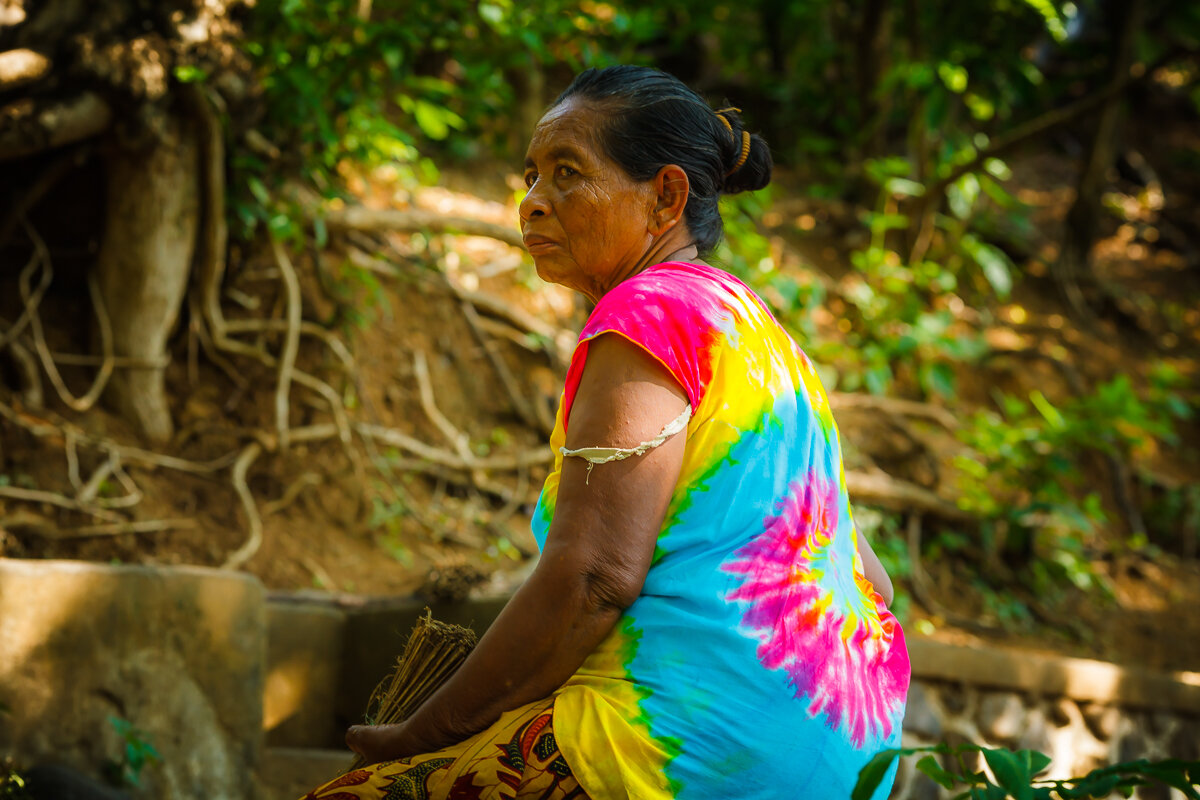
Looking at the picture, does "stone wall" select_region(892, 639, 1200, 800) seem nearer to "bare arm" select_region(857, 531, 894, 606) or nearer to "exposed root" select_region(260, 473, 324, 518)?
"bare arm" select_region(857, 531, 894, 606)

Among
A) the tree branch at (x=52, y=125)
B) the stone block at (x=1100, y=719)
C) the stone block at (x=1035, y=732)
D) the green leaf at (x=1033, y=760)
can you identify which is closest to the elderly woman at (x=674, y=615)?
the green leaf at (x=1033, y=760)

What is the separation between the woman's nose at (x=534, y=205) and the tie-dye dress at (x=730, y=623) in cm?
26

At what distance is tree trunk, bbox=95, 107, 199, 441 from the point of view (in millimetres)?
3543

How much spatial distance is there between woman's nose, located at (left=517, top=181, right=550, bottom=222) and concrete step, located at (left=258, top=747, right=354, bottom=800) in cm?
182

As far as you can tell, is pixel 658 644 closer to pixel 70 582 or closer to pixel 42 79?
pixel 70 582

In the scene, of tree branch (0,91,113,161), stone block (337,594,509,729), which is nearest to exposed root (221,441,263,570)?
stone block (337,594,509,729)

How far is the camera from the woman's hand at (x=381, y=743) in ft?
4.17

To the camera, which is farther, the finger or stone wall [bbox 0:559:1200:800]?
stone wall [bbox 0:559:1200:800]

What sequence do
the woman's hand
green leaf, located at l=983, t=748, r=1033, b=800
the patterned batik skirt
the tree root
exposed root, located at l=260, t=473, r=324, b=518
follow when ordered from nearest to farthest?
green leaf, located at l=983, t=748, r=1033, b=800 < the patterned batik skirt < the woman's hand < exposed root, located at l=260, t=473, r=324, b=518 < the tree root

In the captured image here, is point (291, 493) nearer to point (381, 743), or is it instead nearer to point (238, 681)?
point (238, 681)

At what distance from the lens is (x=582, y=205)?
1.45 metres

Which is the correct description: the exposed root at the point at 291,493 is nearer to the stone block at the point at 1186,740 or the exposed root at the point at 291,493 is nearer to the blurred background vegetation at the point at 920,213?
the blurred background vegetation at the point at 920,213

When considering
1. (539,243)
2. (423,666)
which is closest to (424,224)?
(539,243)

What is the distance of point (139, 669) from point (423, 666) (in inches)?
49.4
